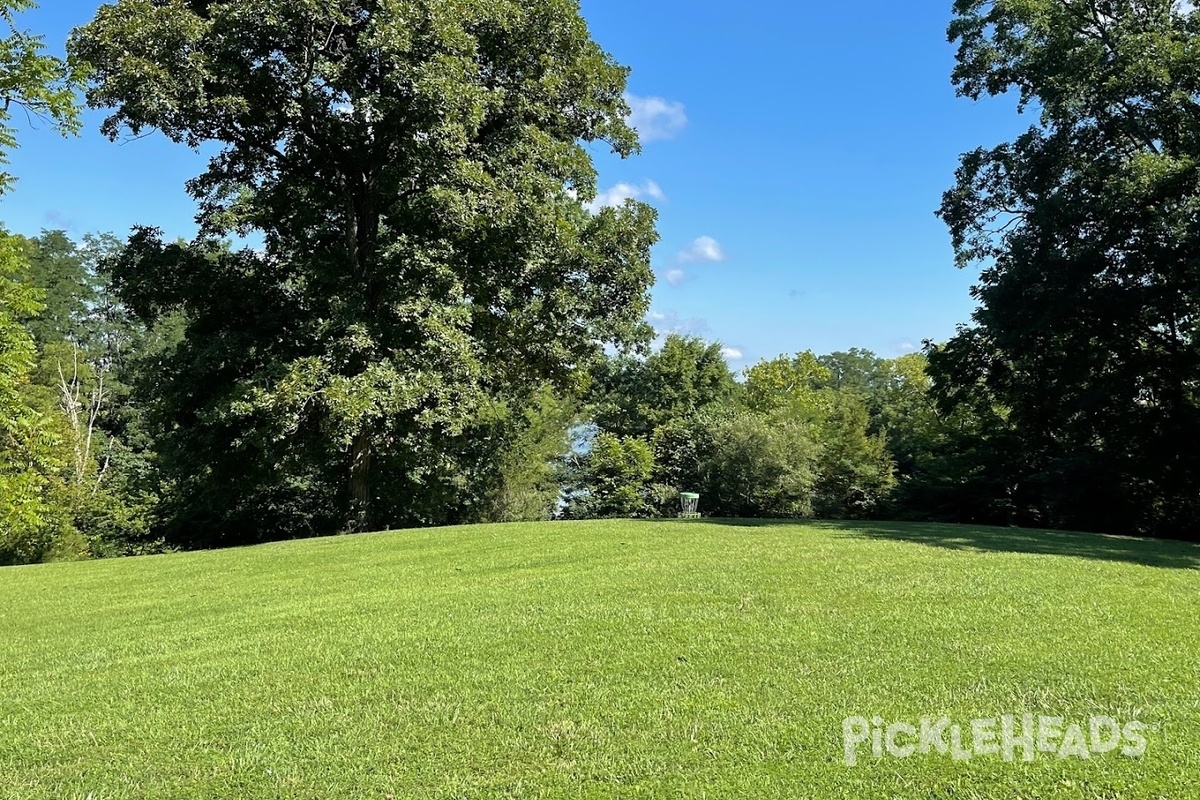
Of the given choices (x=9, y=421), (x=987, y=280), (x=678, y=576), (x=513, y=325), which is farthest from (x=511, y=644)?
(x=987, y=280)

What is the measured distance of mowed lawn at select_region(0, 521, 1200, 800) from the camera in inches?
121

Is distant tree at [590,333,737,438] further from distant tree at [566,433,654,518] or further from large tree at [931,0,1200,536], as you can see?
large tree at [931,0,1200,536]

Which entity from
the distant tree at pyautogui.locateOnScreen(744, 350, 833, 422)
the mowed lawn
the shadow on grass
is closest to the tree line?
the mowed lawn

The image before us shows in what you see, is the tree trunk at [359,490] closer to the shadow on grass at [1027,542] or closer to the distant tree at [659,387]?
the shadow on grass at [1027,542]

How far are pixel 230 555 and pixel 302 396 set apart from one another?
287 cm

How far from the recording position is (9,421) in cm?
878

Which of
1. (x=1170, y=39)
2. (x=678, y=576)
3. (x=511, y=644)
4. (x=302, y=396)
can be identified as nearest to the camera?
(x=511, y=644)

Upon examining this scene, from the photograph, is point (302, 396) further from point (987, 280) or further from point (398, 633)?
point (987, 280)

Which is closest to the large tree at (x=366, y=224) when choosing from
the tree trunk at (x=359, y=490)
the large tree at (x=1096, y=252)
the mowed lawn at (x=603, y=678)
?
the tree trunk at (x=359, y=490)

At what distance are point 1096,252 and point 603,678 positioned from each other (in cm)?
1814

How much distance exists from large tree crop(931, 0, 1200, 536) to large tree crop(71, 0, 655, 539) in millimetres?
9821

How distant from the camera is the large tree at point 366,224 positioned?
492 inches

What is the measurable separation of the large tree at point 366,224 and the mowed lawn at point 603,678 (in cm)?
630

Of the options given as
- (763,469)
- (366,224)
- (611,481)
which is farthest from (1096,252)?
(611,481)
